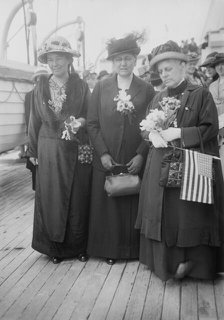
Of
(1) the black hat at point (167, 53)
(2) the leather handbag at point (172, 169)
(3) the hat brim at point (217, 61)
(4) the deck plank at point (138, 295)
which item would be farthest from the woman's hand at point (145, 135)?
(3) the hat brim at point (217, 61)

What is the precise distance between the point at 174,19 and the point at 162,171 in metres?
1.79

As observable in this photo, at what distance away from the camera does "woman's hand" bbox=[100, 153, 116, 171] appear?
343 cm

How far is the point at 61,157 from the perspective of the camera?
141 inches

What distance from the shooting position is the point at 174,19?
3922 mm

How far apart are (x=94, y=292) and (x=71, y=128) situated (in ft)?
4.61

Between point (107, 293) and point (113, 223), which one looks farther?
point (113, 223)

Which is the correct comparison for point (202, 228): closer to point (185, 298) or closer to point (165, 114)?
point (185, 298)

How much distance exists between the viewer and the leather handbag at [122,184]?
11.0ft

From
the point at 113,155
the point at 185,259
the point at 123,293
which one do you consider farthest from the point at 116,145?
the point at 123,293

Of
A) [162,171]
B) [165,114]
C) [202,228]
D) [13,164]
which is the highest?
[165,114]

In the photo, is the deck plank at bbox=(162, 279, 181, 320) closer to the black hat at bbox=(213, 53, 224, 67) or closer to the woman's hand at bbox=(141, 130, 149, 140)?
the woman's hand at bbox=(141, 130, 149, 140)

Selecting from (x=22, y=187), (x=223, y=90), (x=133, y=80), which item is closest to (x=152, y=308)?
(x=133, y=80)

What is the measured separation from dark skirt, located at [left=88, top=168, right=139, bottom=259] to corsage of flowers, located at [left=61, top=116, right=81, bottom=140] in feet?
1.31

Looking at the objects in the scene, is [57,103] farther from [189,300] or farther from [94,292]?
[189,300]
